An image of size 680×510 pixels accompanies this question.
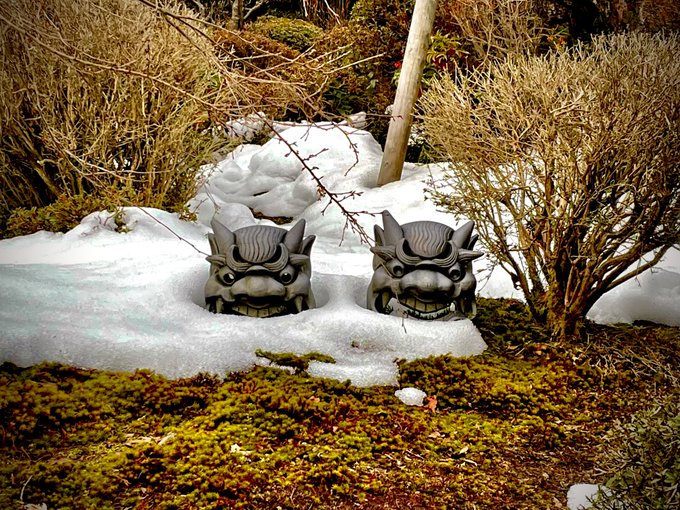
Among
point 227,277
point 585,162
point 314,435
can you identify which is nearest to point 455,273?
point 585,162

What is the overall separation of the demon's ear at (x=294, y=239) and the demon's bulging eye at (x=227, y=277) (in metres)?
0.35

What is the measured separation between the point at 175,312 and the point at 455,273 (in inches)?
59.5

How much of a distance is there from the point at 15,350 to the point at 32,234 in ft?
6.91

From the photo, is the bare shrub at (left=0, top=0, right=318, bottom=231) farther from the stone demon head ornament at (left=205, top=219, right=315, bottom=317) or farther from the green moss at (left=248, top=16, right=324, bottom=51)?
the green moss at (left=248, top=16, right=324, bottom=51)

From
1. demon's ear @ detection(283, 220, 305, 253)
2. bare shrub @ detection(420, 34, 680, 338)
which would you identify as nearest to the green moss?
bare shrub @ detection(420, 34, 680, 338)

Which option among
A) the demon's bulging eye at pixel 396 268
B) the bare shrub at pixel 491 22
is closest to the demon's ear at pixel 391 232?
the demon's bulging eye at pixel 396 268

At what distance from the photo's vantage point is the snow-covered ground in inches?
113

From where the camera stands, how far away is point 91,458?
211 centimetres

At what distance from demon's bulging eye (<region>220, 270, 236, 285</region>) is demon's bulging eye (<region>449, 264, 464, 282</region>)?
117 centimetres

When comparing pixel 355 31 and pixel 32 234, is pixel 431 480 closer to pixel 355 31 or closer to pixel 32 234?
pixel 32 234

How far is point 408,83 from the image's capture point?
6.55 meters

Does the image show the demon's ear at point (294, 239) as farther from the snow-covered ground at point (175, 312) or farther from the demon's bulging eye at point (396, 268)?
the demon's bulging eye at point (396, 268)

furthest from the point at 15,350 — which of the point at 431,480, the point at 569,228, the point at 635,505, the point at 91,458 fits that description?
the point at 569,228

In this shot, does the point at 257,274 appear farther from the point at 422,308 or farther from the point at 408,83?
the point at 408,83
